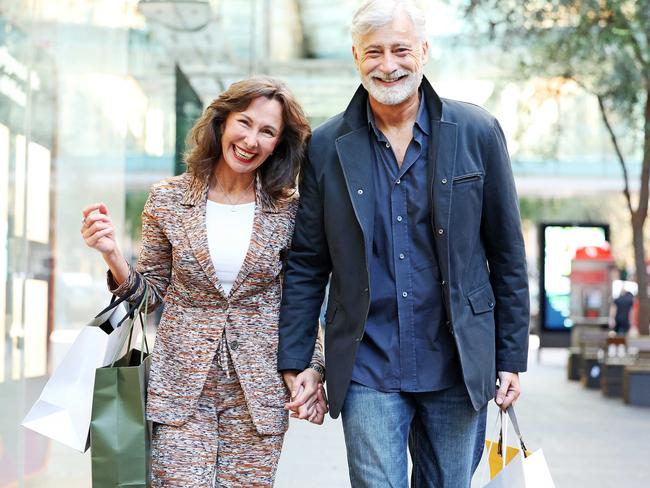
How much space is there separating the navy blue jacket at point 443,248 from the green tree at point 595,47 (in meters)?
10.9

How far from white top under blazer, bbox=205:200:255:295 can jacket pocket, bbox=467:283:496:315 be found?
69 centimetres

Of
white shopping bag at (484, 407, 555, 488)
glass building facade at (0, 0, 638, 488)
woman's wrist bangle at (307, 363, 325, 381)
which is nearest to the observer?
white shopping bag at (484, 407, 555, 488)

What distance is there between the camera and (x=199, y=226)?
10.9 feet

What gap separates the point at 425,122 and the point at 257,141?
516 millimetres

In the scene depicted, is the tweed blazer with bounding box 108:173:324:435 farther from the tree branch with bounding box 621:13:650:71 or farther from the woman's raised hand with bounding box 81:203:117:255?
the tree branch with bounding box 621:13:650:71

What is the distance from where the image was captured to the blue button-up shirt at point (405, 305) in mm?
3205

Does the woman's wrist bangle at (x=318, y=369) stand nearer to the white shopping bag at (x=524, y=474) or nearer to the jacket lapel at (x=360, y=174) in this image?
the jacket lapel at (x=360, y=174)

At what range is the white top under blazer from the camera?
329cm

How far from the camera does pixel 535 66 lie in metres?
16.2

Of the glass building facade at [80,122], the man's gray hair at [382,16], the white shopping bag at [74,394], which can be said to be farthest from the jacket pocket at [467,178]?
the glass building facade at [80,122]

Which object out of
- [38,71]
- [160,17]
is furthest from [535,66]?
[38,71]

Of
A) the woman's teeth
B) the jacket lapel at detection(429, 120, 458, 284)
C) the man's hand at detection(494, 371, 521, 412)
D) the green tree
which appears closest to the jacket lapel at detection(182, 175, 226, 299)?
the woman's teeth

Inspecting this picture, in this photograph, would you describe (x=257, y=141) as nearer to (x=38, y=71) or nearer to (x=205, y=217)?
(x=205, y=217)

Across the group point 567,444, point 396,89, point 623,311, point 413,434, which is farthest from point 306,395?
point 623,311
